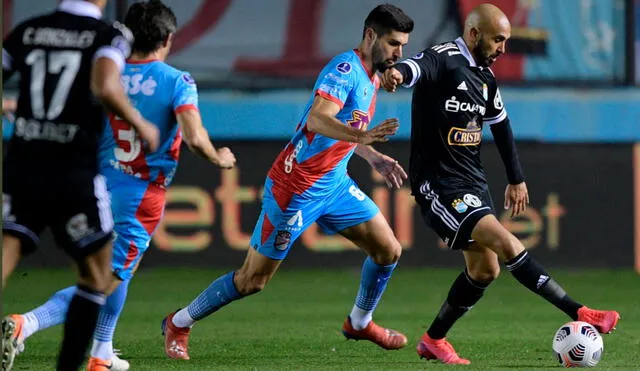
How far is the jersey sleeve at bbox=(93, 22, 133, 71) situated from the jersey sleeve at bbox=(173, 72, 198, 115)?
99 centimetres

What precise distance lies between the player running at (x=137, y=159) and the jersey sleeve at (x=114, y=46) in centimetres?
105

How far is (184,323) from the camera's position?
7.85 metres

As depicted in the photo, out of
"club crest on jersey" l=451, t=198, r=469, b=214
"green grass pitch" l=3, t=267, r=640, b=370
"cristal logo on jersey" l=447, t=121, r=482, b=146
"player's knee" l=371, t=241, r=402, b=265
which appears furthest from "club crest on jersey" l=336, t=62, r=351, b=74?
"green grass pitch" l=3, t=267, r=640, b=370

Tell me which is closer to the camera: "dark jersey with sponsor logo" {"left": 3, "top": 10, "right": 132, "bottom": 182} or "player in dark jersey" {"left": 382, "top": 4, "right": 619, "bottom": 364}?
"dark jersey with sponsor logo" {"left": 3, "top": 10, "right": 132, "bottom": 182}

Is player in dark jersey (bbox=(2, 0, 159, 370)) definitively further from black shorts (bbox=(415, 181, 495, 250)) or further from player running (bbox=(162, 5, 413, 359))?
black shorts (bbox=(415, 181, 495, 250))

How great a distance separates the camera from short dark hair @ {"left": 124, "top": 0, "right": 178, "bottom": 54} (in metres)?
6.70

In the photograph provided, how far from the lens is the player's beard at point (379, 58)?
7.60 meters

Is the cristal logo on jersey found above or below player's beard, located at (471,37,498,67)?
below

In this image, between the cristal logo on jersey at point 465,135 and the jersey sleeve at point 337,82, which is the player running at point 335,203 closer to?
the jersey sleeve at point 337,82

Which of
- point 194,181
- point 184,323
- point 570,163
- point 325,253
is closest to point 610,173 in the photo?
point 570,163

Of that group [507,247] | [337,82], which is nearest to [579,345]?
[507,247]

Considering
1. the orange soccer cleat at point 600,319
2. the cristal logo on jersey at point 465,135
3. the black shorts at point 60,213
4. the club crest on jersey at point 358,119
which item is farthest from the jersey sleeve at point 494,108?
the black shorts at point 60,213

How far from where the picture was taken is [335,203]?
7.95 m

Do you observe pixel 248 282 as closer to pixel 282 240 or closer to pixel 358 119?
pixel 282 240
